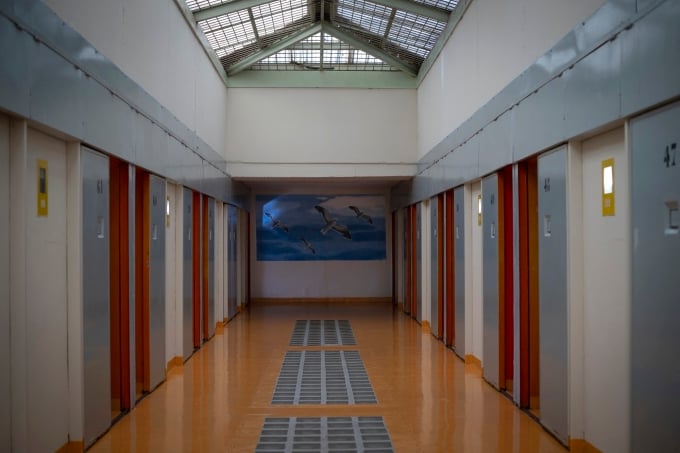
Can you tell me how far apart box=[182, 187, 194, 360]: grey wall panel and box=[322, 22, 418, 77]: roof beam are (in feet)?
19.7

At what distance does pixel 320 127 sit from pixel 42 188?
1184 centimetres

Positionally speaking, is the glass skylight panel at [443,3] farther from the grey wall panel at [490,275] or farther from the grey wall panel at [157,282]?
the grey wall panel at [157,282]

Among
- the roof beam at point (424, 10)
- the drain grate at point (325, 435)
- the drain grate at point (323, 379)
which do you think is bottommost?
the drain grate at point (323, 379)

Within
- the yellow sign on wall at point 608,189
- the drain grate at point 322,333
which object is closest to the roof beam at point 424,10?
the drain grate at point 322,333

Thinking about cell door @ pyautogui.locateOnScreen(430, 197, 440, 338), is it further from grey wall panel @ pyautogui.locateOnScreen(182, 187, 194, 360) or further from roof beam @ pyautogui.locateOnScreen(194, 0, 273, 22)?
roof beam @ pyautogui.locateOnScreen(194, 0, 273, 22)

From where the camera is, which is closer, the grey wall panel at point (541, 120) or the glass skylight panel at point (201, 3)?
the grey wall panel at point (541, 120)

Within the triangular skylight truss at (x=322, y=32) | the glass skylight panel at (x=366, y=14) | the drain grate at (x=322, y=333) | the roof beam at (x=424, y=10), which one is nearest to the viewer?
the roof beam at (x=424, y=10)

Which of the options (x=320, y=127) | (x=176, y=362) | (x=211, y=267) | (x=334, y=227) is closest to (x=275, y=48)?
(x=320, y=127)

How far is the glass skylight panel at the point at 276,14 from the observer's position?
1385cm

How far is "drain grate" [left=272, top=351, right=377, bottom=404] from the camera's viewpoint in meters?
8.31

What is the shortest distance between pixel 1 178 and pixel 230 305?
471 inches

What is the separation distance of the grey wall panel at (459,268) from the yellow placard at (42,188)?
6.71 meters

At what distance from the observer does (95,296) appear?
6777 millimetres

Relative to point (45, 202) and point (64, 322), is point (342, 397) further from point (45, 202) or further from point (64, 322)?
point (45, 202)
